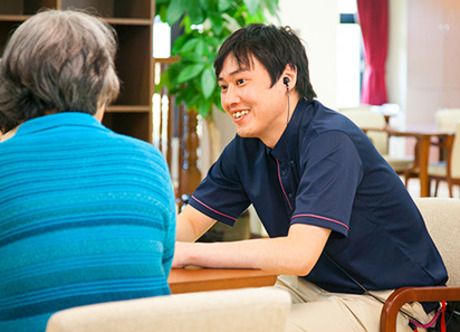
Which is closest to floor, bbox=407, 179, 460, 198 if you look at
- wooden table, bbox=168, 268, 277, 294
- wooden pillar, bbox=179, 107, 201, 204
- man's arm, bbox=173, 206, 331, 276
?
wooden pillar, bbox=179, 107, 201, 204

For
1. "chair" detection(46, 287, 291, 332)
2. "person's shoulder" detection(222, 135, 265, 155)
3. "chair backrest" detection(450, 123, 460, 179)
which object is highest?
"person's shoulder" detection(222, 135, 265, 155)

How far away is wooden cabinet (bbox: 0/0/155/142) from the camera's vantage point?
4.46m

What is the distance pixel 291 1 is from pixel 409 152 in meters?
5.91

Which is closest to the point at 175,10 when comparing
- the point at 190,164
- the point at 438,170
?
the point at 190,164

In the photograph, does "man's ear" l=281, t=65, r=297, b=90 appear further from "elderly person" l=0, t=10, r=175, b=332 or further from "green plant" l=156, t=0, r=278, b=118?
"green plant" l=156, t=0, r=278, b=118

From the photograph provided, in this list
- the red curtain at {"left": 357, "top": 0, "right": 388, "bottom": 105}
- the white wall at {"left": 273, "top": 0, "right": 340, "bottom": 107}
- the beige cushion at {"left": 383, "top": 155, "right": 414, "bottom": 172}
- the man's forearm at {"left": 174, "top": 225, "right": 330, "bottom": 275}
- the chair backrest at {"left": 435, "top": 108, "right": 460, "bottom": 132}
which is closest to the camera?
the man's forearm at {"left": 174, "top": 225, "right": 330, "bottom": 275}

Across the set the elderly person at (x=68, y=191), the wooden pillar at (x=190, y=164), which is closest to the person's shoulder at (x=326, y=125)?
the elderly person at (x=68, y=191)

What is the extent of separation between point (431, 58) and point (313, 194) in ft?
30.2

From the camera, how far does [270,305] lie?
1.35 m

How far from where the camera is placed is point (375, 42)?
11.6 meters

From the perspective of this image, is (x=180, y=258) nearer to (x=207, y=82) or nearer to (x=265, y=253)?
(x=265, y=253)

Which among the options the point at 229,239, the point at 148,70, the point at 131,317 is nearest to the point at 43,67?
the point at 131,317

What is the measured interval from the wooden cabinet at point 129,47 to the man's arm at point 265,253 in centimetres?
247

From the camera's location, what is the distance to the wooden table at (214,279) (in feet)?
6.19
